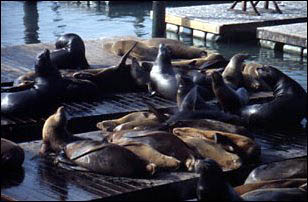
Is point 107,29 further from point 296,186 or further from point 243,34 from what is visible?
point 296,186

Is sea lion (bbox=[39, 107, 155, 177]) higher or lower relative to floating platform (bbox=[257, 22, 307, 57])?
higher

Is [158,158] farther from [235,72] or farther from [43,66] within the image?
[235,72]

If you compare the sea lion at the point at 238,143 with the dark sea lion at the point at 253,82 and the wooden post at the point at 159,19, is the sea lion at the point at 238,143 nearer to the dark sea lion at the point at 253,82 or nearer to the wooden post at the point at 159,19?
the dark sea lion at the point at 253,82

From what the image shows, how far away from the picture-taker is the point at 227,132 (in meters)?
6.62

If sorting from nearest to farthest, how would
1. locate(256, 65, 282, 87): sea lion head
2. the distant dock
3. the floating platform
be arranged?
locate(256, 65, 282, 87): sea lion head → the floating platform → the distant dock

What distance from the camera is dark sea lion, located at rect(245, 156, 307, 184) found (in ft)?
19.4

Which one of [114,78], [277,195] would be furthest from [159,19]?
[277,195]

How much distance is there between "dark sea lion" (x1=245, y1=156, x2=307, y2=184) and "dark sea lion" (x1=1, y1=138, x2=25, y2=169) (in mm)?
1789

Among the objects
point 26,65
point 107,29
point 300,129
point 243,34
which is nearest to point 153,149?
point 300,129

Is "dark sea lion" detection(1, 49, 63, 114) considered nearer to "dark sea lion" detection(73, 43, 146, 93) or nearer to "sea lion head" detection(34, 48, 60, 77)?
"sea lion head" detection(34, 48, 60, 77)

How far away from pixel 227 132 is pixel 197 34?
410 inches

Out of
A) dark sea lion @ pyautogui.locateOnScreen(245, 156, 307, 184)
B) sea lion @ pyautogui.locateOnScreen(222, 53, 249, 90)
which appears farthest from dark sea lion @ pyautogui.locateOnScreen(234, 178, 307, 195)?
sea lion @ pyautogui.locateOnScreen(222, 53, 249, 90)

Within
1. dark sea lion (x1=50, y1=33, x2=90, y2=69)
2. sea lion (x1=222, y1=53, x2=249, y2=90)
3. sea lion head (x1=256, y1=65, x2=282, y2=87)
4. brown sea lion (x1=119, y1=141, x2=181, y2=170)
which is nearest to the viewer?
brown sea lion (x1=119, y1=141, x2=181, y2=170)

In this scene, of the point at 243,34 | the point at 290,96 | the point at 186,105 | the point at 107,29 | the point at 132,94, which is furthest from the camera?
the point at 107,29
